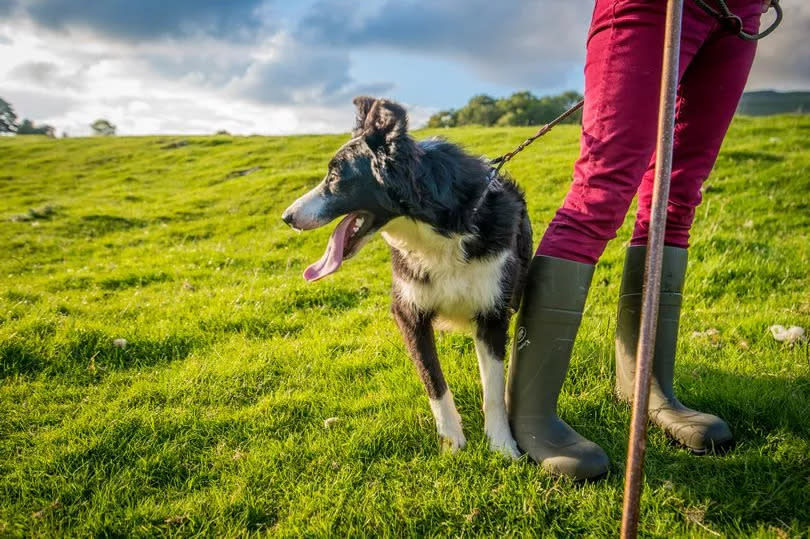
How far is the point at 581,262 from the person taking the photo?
2602mm

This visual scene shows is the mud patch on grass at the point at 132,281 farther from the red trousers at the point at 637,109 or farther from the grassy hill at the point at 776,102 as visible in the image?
the grassy hill at the point at 776,102

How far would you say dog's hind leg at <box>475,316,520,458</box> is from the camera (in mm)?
2826

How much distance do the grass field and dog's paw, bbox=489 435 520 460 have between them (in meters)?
0.06

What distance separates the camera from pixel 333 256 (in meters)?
2.78

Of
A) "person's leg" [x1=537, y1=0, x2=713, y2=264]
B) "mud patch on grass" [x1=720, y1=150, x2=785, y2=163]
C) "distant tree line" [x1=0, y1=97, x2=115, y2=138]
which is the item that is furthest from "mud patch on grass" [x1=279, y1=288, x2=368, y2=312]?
"distant tree line" [x1=0, y1=97, x2=115, y2=138]

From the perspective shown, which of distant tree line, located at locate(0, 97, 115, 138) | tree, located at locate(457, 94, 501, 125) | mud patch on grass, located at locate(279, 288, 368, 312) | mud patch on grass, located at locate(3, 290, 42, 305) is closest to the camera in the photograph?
mud patch on grass, located at locate(279, 288, 368, 312)

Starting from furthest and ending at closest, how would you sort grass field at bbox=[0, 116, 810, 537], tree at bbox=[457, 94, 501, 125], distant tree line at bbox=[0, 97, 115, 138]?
1. distant tree line at bbox=[0, 97, 115, 138]
2. tree at bbox=[457, 94, 501, 125]
3. grass field at bbox=[0, 116, 810, 537]

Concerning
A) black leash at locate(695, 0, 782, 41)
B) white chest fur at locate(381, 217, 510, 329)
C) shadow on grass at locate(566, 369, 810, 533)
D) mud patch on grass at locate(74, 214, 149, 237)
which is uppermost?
black leash at locate(695, 0, 782, 41)

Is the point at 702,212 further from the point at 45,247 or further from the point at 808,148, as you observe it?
the point at 45,247

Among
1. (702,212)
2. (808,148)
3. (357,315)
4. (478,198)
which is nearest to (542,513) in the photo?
(478,198)

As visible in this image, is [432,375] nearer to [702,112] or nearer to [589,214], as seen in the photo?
[589,214]

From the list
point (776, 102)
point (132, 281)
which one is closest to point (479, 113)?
point (132, 281)

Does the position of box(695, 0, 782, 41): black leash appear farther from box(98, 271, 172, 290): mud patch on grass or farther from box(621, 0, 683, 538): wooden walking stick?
box(98, 271, 172, 290): mud patch on grass

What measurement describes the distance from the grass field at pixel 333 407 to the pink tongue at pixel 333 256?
3.34ft
